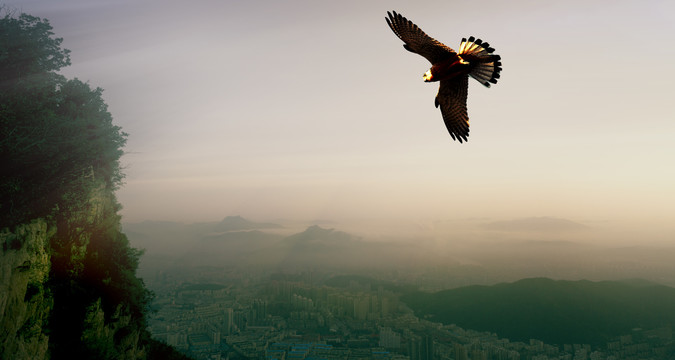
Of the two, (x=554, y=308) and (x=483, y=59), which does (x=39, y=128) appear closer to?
(x=483, y=59)

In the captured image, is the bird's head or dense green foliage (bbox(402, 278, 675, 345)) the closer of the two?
the bird's head

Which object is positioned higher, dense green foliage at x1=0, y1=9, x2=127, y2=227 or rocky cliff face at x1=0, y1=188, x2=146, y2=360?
dense green foliage at x1=0, y1=9, x2=127, y2=227

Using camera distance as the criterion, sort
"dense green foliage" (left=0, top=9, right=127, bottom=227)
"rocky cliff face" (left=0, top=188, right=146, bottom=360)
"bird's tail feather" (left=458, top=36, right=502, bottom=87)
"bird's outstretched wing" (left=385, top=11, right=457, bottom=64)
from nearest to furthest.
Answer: "bird's tail feather" (left=458, top=36, right=502, bottom=87) < "bird's outstretched wing" (left=385, top=11, right=457, bottom=64) < "rocky cliff face" (left=0, top=188, right=146, bottom=360) < "dense green foliage" (left=0, top=9, right=127, bottom=227)

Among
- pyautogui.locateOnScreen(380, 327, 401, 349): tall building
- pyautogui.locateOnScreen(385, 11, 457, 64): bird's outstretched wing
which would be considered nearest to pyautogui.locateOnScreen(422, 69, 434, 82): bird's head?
pyautogui.locateOnScreen(385, 11, 457, 64): bird's outstretched wing

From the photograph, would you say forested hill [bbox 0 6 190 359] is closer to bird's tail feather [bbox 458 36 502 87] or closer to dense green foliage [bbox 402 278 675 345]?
bird's tail feather [bbox 458 36 502 87]

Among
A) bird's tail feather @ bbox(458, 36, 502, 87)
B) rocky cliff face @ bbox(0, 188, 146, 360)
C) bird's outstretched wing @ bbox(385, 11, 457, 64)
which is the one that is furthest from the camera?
rocky cliff face @ bbox(0, 188, 146, 360)

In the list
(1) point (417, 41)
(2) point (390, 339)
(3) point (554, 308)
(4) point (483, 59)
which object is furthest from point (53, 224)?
(3) point (554, 308)

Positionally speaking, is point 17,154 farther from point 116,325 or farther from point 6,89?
point 116,325
